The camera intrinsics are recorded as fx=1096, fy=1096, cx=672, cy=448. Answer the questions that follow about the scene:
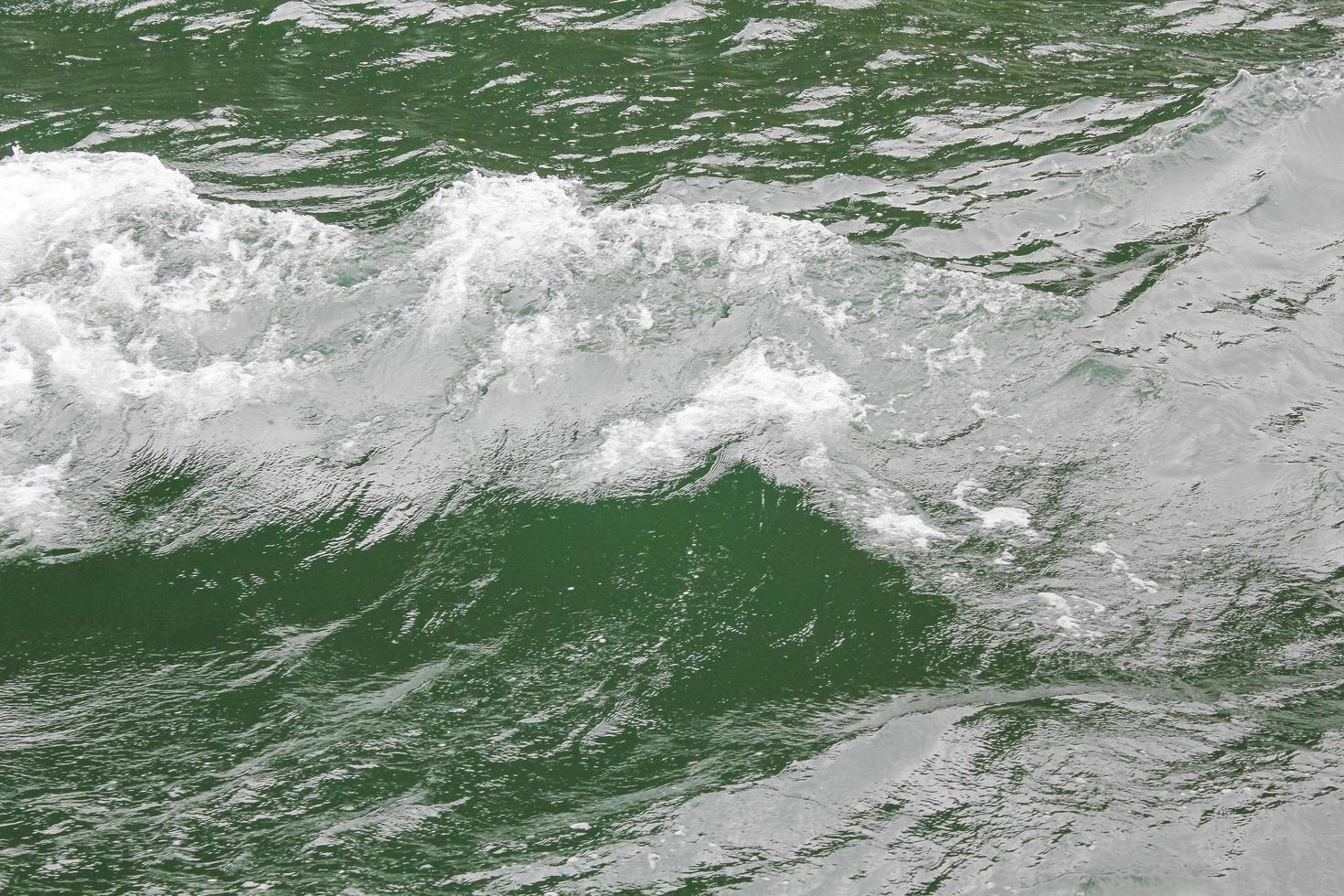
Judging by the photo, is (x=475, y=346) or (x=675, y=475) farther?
(x=475, y=346)

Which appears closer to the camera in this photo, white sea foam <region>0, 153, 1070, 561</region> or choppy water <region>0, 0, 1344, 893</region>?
choppy water <region>0, 0, 1344, 893</region>

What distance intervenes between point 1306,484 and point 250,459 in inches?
283

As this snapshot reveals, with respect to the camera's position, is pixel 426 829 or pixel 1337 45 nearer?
pixel 426 829

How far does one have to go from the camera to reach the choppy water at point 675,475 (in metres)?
5.63

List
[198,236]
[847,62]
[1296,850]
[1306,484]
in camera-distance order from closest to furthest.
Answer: [1296,850], [1306,484], [198,236], [847,62]

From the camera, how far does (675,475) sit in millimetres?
7523

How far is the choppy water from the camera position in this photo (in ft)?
18.5

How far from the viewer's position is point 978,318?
868cm

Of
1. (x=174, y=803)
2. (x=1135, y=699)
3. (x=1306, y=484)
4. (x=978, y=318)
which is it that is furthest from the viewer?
(x=978, y=318)

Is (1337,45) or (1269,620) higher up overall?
(1337,45)

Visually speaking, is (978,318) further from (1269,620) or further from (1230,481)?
(1269,620)

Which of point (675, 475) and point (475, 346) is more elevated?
point (475, 346)

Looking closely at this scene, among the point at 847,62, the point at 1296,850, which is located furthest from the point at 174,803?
the point at 847,62

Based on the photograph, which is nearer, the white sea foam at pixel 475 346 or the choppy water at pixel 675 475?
the choppy water at pixel 675 475
